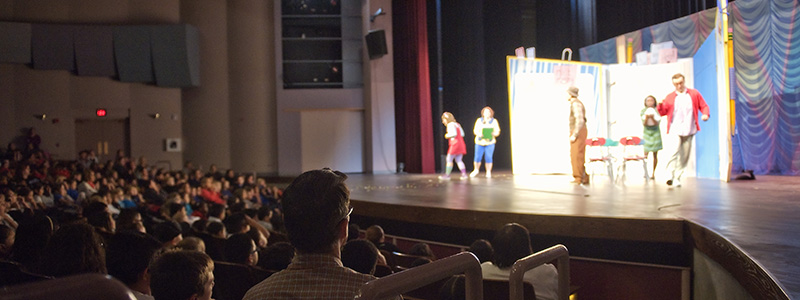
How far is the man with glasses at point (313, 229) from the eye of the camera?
143 centimetres

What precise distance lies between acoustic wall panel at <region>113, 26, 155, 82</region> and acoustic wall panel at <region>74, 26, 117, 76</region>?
14 cm

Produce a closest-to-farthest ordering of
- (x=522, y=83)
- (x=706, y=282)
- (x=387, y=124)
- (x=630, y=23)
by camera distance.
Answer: (x=706, y=282) < (x=522, y=83) < (x=630, y=23) < (x=387, y=124)

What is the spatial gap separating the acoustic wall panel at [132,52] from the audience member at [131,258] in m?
13.2

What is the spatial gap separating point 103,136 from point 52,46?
2.23m

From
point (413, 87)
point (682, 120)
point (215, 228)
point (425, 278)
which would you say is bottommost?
point (215, 228)

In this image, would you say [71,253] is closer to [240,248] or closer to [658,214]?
[240,248]

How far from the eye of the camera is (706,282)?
383 cm

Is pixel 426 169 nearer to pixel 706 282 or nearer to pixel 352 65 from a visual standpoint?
pixel 352 65

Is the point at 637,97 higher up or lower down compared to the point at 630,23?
lower down

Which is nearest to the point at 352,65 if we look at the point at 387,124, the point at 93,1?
the point at 387,124

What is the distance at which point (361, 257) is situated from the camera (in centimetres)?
244

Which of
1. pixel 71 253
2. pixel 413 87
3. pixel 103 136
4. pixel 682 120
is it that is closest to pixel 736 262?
pixel 71 253

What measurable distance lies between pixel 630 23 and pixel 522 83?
3.58 metres

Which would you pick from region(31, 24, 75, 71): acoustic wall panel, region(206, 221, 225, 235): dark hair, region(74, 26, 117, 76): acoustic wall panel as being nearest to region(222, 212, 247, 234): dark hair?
region(206, 221, 225, 235): dark hair
